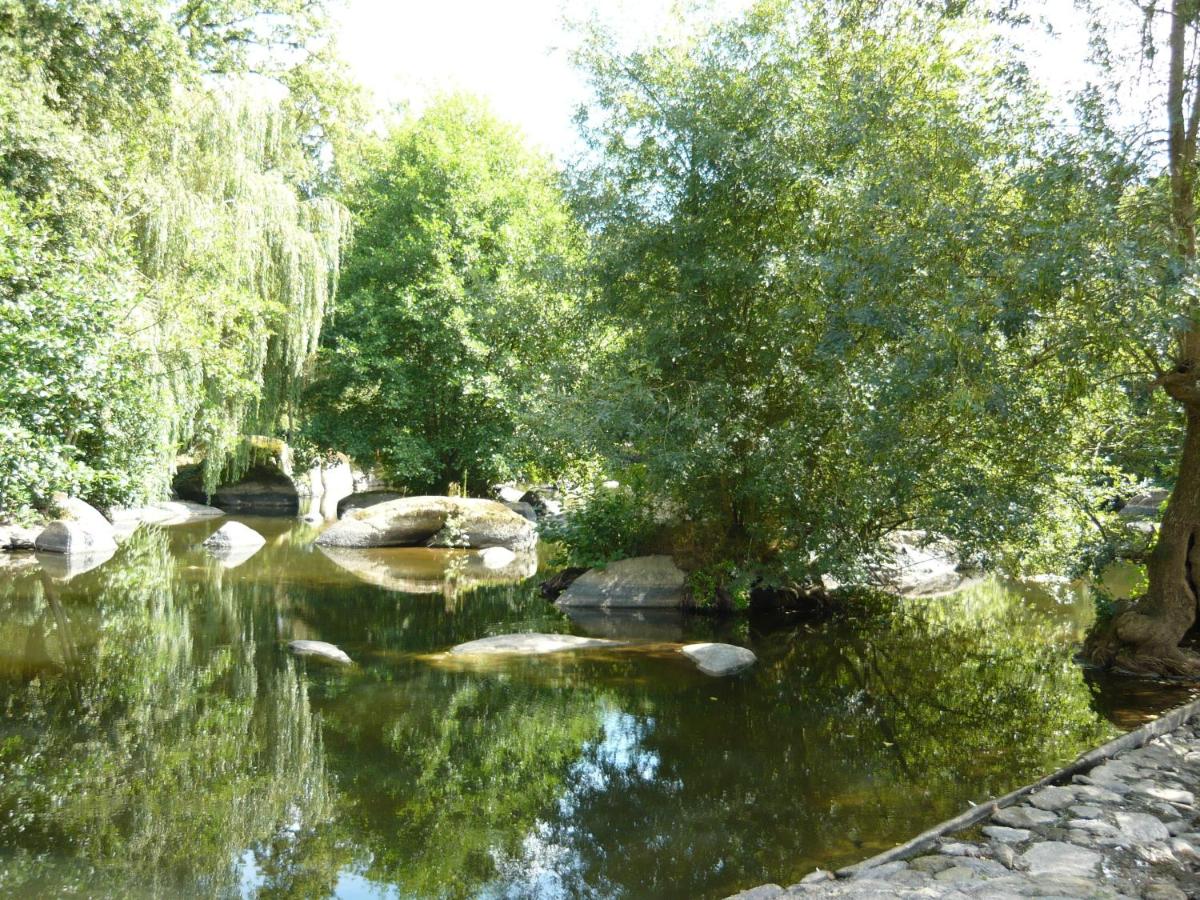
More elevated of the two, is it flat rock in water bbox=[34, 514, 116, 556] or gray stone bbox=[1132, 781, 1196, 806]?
gray stone bbox=[1132, 781, 1196, 806]

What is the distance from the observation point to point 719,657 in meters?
9.85

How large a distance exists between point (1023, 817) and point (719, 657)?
16.2ft

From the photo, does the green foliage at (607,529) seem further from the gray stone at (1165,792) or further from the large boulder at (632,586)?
the gray stone at (1165,792)

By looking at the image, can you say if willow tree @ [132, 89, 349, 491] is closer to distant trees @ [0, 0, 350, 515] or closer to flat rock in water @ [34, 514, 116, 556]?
distant trees @ [0, 0, 350, 515]

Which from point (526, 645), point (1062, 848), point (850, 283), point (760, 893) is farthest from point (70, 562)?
point (1062, 848)

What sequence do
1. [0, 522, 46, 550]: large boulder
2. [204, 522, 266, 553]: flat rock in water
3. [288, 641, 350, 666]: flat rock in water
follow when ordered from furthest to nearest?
[204, 522, 266, 553]: flat rock in water, [0, 522, 46, 550]: large boulder, [288, 641, 350, 666]: flat rock in water

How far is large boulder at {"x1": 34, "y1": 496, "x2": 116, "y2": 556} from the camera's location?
56.2ft

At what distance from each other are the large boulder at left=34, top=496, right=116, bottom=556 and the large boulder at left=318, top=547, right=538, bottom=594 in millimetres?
4037

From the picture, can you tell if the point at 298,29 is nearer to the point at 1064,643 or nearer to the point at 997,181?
the point at 997,181

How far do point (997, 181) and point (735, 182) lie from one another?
11.2 feet

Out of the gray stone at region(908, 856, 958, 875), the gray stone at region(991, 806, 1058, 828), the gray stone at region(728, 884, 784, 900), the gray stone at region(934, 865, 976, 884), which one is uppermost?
the gray stone at region(934, 865, 976, 884)

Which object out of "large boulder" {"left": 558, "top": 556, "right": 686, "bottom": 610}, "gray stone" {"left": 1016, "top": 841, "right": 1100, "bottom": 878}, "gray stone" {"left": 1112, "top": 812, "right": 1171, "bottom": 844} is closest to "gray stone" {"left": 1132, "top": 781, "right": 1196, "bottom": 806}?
"gray stone" {"left": 1112, "top": 812, "right": 1171, "bottom": 844}

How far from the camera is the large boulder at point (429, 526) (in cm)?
2014

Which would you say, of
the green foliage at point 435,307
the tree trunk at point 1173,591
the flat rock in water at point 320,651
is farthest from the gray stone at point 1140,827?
the green foliage at point 435,307
